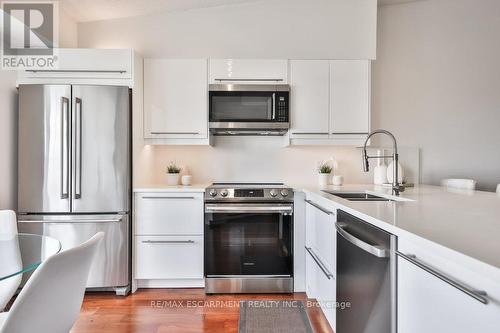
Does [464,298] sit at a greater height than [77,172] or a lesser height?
lesser

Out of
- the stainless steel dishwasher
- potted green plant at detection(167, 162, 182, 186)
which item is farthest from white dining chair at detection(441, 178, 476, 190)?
potted green plant at detection(167, 162, 182, 186)

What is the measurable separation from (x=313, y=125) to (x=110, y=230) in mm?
1999

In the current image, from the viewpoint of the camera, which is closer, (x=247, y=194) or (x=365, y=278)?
(x=365, y=278)

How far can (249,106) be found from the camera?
2.77 meters

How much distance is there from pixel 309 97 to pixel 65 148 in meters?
2.13

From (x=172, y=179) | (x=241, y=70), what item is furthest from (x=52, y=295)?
(x=241, y=70)

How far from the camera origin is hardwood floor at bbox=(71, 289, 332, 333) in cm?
209

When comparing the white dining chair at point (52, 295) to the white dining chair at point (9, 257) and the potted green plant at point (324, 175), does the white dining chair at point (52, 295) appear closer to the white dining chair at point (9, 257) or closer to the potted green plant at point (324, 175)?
the white dining chair at point (9, 257)

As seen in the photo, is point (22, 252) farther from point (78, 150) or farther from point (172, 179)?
point (172, 179)

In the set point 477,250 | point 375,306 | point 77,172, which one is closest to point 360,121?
point 375,306

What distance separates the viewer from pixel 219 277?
2.60 metres

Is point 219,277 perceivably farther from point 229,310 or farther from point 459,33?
point 459,33

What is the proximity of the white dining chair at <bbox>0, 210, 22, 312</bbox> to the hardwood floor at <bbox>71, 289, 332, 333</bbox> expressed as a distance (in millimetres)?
709

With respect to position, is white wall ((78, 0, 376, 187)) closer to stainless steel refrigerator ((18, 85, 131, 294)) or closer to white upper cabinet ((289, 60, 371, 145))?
white upper cabinet ((289, 60, 371, 145))
